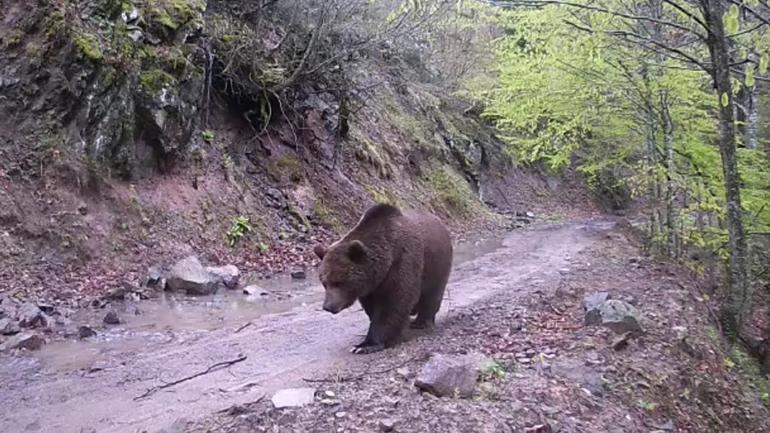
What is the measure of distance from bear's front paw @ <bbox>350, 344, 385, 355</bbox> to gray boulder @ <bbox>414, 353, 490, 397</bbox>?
4.08 ft

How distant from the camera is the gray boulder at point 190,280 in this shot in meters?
11.1

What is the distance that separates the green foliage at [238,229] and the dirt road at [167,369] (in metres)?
4.09

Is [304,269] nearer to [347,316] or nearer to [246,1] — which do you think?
[347,316]

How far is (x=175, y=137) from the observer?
14.2 meters

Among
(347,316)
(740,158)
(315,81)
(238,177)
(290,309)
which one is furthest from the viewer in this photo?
(315,81)

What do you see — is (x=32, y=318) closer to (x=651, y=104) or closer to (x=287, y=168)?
(x=287, y=168)

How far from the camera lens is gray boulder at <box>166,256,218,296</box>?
36.5ft

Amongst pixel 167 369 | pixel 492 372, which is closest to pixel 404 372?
pixel 492 372

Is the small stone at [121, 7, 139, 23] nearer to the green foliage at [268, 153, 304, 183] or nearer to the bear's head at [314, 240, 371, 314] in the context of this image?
the green foliage at [268, 153, 304, 183]

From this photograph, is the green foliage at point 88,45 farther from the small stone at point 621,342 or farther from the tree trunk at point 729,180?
the small stone at point 621,342

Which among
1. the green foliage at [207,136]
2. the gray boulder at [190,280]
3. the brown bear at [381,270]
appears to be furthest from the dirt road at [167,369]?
the green foliage at [207,136]

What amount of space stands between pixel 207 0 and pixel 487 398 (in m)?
14.1

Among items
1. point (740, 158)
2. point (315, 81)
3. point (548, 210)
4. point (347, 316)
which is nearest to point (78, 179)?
point (347, 316)

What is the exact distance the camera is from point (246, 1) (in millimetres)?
17531
